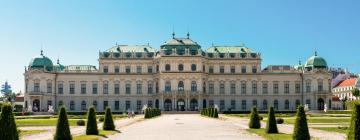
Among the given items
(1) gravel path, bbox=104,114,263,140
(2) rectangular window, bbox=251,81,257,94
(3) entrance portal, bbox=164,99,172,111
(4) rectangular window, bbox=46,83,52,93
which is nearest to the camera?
(1) gravel path, bbox=104,114,263,140

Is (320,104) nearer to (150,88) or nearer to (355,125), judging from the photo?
(150,88)

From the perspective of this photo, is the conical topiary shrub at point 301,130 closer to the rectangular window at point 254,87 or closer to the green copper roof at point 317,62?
the rectangular window at point 254,87

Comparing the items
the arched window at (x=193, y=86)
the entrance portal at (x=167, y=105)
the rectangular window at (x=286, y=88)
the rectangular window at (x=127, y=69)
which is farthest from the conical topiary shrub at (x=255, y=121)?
the rectangular window at (x=127, y=69)

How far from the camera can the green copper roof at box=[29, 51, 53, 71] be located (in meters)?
97.9

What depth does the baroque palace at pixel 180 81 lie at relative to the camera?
320 feet

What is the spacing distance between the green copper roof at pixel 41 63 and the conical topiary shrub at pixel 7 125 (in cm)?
8124

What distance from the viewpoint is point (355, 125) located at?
18484 mm

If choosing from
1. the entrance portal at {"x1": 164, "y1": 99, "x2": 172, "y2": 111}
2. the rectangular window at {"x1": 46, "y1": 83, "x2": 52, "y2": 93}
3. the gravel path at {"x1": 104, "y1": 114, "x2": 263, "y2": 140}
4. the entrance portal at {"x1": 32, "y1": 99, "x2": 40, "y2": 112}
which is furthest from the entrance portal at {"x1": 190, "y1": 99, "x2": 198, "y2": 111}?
the gravel path at {"x1": 104, "y1": 114, "x2": 263, "y2": 140}

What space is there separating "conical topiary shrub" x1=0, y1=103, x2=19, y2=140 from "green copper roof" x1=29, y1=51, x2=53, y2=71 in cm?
8124

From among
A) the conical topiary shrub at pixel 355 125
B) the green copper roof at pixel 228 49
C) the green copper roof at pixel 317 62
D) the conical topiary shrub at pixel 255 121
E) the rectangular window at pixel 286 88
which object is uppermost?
the green copper roof at pixel 228 49

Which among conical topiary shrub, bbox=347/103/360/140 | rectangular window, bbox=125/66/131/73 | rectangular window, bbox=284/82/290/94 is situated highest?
rectangular window, bbox=125/66/131/73

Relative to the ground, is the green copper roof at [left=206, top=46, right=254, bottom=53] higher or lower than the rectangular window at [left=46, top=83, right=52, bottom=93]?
higher

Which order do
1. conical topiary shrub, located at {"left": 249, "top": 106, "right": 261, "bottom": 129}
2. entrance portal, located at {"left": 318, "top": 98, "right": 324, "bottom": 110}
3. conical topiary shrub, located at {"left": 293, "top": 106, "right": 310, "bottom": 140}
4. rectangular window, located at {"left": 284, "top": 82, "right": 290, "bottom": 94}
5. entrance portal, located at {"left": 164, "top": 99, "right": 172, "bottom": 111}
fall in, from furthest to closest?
rectangular window, located at {"left": 284, "top": 82, "right": 290, "bottom": 94} → entrance portal, located at {"left": 318, "top": 98, "right": 324, "bottom": 110} → entrance portal, located at {"left": 164, "top": 99, "right": 172, "bottom": 111} → conical topiary shrub, located at {"left": 249, "top": 106, "right": 261, "bottom": 129} → conical topiary shrub, located at {"left": 293, "top": 106, "right": 310, "bottom": 140}

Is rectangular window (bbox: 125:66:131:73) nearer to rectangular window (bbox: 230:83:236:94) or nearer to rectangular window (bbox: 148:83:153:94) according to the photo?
rectangular window (bbox: 148:83:153:94)
